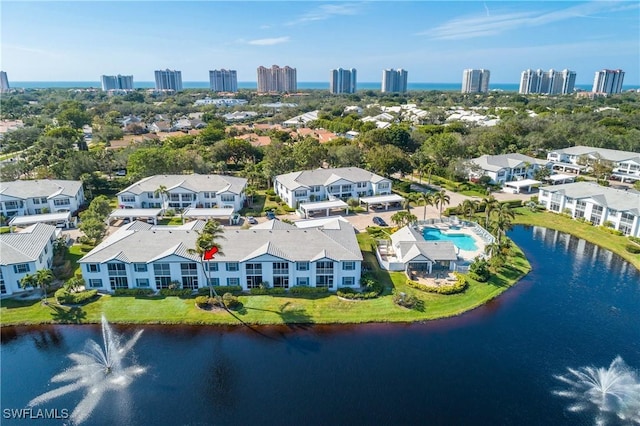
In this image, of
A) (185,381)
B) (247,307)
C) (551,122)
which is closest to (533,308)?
(247,307)

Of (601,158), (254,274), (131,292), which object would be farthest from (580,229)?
(131,292)

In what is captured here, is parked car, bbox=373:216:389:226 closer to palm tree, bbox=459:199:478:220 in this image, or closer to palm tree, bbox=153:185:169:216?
palm tree, bbox=459:199:478:220

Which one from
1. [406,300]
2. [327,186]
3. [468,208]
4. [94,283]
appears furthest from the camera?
[327,186]

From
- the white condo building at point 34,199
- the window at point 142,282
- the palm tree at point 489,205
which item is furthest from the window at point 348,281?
the white condo building at point 34,199

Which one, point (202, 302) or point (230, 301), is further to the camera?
point (202, 302)

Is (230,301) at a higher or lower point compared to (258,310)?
higher

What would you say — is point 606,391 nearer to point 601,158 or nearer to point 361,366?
point 361,366

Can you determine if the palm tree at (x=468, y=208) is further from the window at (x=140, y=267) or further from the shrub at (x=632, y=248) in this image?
the window at (x=140, y=267)
